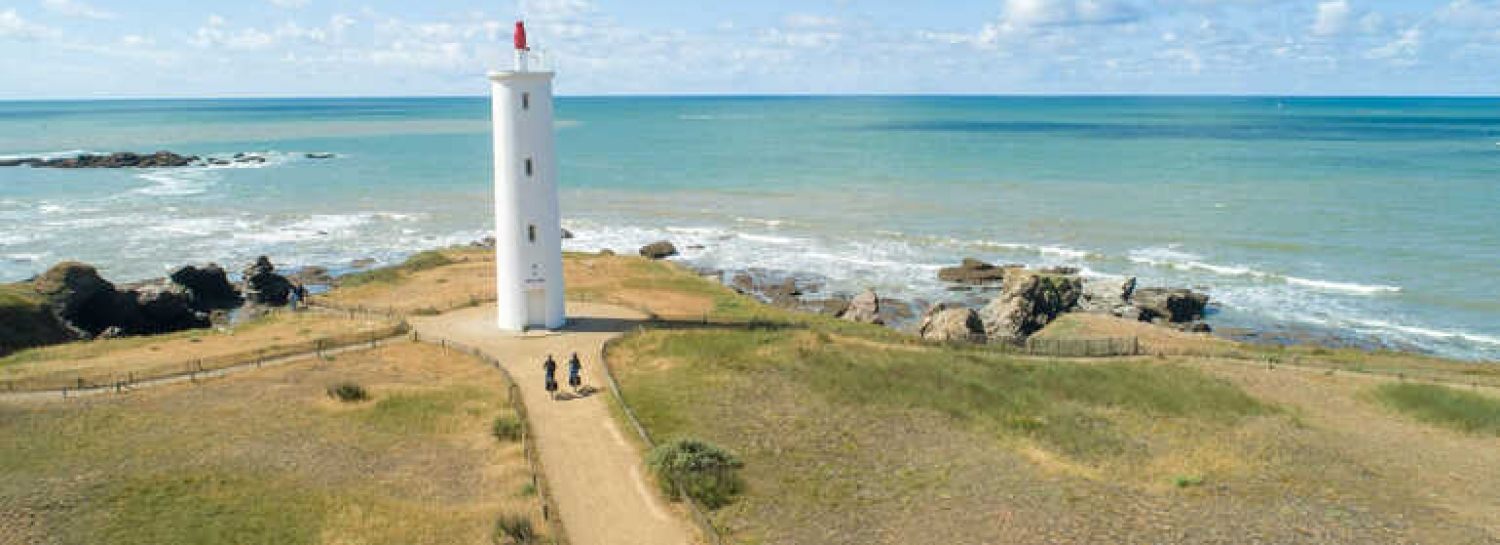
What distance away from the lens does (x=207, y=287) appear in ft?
160

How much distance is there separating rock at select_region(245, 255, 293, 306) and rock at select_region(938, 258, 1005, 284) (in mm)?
37730

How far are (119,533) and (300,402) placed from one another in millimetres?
7763

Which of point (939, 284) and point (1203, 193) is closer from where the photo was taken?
point (939, 284)

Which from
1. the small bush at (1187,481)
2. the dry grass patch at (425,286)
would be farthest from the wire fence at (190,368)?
the small bush at (1187,481)

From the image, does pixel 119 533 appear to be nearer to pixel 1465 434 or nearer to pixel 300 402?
pixel 300 402

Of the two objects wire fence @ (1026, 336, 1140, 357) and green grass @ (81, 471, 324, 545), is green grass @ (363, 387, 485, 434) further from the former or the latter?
wire fence @ (1026, 336, 1140, 357)

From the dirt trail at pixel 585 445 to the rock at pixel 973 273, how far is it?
27.8 m

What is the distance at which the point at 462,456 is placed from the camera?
2186 centimetres

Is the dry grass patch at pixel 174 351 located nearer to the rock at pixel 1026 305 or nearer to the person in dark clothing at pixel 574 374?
the person in dark clothing at pixel 574 374

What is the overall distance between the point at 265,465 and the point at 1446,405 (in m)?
32.0

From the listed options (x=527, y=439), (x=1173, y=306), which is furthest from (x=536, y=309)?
(x=1173, y=306)

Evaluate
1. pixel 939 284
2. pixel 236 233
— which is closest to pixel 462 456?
pixel 939 284

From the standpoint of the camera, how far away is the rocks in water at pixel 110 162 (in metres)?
119

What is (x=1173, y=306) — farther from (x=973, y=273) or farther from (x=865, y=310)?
(x=865, y=310)
